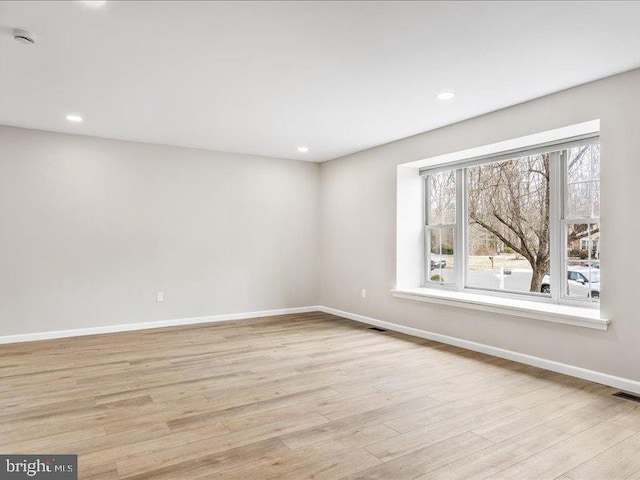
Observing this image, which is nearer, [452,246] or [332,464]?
[332,464]

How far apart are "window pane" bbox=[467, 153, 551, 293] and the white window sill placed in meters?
0.27

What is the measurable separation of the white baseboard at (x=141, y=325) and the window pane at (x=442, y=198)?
8.56 ft

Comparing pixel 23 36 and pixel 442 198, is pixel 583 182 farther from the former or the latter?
pixel 23 36

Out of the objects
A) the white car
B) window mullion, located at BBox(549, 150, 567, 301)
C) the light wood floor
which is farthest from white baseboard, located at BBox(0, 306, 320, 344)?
the white car

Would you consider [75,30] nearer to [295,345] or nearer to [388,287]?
[295,345]

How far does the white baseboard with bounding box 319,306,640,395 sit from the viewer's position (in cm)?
322

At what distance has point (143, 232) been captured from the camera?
217 inches

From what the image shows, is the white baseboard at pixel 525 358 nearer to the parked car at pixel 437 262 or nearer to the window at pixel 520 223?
the window at pixel 520 223

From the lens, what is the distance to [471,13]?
2.39m

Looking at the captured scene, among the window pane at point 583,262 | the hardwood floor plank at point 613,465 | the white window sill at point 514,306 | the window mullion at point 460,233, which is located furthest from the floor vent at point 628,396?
the window mullion at point 460,233

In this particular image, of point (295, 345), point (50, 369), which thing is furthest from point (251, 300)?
point (50, 369)

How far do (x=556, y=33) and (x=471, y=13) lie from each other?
65 cm

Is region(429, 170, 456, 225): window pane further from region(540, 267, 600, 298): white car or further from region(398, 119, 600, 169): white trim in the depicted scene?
region(540, 267, 600, 298): white car

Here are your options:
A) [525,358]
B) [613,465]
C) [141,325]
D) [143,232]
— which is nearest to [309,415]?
[613,465]
